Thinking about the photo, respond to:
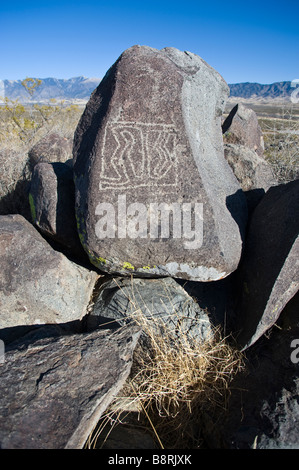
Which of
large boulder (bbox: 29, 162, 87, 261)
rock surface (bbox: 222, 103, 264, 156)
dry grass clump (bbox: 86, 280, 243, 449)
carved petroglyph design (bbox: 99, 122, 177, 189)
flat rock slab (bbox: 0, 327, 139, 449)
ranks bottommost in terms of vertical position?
dry grass clump (bbox: 86, 280, 243, 449)

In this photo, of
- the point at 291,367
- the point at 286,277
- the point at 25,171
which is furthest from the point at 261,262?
the point at 25,171

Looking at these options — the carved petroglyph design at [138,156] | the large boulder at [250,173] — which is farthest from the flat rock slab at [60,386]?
the large boulder at [250,173]

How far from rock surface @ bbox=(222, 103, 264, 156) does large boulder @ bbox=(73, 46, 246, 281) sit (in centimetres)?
155

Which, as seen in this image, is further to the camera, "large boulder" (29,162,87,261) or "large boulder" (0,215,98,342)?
"large boulder" (29,162,87,261)

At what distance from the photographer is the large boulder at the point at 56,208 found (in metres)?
2.88

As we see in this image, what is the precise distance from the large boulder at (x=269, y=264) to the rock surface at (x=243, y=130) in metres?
1.63

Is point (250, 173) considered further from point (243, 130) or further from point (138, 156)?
point (138, 156)

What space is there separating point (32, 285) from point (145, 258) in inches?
36.3

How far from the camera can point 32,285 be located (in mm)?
2521

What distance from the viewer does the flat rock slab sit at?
1.58 m

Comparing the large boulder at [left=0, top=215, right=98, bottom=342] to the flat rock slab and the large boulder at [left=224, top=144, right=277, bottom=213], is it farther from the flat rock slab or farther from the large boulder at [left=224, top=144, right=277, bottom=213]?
the large boulder at [left=224, top=144, right=277, bottom=213]

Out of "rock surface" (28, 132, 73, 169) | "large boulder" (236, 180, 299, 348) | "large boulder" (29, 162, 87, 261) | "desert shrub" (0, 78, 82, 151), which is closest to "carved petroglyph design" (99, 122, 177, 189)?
"large boulder" (29, 162, 87, 261)

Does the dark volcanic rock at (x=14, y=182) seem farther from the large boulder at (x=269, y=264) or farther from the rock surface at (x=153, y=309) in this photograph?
the large boulder at (x=269, y=264)

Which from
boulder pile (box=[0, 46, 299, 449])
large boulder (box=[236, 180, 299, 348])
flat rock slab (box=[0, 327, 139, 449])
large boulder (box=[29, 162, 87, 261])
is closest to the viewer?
flat rock slab (box=[0, 327, 139, 449])
